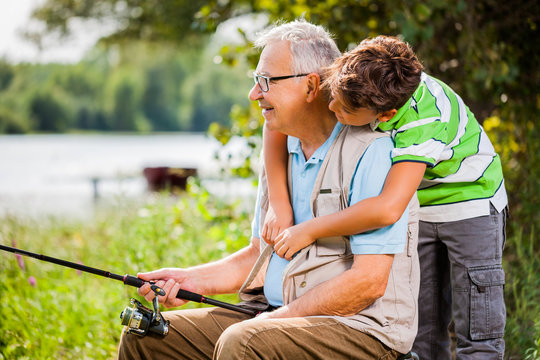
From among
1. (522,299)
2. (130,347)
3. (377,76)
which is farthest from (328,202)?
(522,299)

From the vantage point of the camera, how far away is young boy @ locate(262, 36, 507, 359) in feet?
6.57

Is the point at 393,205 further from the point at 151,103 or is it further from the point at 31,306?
the point at 151,103

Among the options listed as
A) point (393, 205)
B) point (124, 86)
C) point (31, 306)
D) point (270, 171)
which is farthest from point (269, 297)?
point (124, 86)

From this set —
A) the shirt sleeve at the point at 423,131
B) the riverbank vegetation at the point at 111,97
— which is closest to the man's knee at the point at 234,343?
the shirt sleeve at the point at 423,131

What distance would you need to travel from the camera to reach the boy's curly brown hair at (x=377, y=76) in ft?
6.49

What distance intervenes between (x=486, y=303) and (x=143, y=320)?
4.49 feet

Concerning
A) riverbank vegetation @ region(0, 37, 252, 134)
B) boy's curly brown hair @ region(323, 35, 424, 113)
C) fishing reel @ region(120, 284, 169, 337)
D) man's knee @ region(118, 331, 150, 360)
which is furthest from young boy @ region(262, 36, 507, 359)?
riverbank vegetation @ region(0, 37, 252, 134)

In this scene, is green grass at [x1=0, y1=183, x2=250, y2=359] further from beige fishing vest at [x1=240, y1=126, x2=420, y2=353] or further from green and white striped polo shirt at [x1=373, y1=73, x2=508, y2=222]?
green and white striped polo shirt at [x1=373, y1=73, x2=508, y2=222]

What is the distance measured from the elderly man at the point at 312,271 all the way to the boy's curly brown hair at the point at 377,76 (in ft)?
0.56

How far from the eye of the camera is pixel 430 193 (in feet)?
8.49

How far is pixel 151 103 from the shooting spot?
139 ft

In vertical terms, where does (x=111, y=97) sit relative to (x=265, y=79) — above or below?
above

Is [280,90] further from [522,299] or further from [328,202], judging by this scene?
[522,299]

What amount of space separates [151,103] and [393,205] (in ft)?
136
